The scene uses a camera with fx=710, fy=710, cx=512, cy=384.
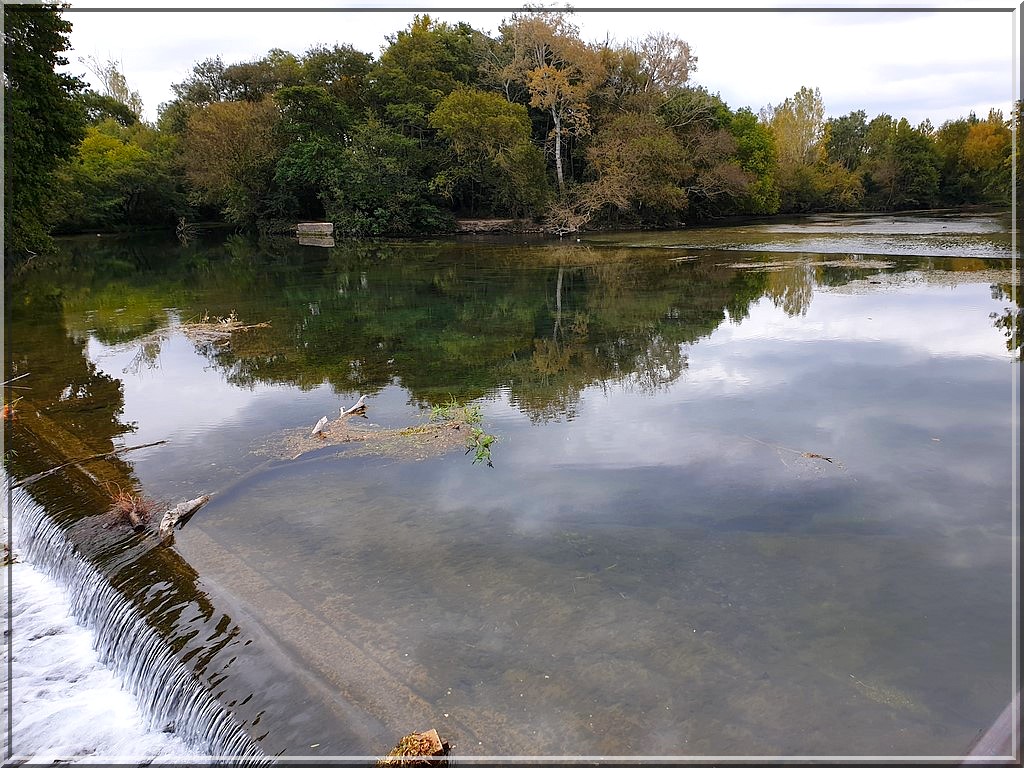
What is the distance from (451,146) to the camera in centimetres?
3934

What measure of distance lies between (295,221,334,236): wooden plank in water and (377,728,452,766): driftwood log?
42520mm

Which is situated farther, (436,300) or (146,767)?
(436,300)

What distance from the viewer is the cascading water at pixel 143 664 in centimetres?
378

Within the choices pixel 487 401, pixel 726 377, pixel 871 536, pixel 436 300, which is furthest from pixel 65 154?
pixel 871 536

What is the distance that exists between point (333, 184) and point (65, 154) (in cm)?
2117

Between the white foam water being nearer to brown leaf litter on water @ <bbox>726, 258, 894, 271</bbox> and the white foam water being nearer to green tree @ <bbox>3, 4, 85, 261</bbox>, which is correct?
green tree @ <bbox>3, 4, 85, 261</bbox>

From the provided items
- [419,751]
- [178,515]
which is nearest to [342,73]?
[178,515]

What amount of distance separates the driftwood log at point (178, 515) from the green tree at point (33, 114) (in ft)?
51.5

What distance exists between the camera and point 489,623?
450 cm

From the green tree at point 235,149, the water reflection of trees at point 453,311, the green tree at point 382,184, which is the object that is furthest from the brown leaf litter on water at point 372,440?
the green tree at point 235,149

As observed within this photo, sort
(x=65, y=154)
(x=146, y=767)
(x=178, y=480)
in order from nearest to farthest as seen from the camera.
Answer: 1. (x=146, y=767)
2. (x=178, y=480)
3. (x=65, y=154)

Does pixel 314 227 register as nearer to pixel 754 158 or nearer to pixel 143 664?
pixel 754 158

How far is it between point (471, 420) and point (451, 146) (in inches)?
1339

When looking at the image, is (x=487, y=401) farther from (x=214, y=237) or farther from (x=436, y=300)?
(x=214, y=237)
